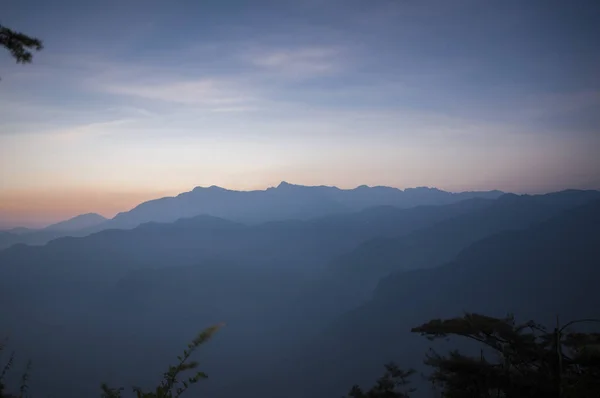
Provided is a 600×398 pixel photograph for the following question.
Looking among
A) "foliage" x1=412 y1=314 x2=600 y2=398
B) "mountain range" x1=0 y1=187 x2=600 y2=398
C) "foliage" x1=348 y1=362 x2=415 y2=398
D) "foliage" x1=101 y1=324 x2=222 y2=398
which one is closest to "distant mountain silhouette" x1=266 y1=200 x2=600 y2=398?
"mountain range" x1=0 y1=187 x2=600 y2=398

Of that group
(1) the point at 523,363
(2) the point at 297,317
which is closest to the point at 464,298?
(2) the point at 297,317

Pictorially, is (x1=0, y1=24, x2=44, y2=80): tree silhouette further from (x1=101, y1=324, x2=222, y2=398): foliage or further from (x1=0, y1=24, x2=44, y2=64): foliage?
(x1=101, y1=324, x2=222, y2=398): foliage

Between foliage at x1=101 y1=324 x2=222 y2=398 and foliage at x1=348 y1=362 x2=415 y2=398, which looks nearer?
foliage at x1=101 y1=324 x2=222 y2=398

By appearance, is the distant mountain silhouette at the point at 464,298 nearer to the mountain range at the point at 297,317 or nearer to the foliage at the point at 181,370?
the mountain range at the point at 297,317

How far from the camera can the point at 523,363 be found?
22.4 ft

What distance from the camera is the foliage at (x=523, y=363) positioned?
587cm

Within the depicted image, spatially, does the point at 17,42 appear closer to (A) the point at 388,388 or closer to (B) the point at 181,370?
(B) the point at 181,370

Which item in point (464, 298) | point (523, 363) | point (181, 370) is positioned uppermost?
point (181, 370)

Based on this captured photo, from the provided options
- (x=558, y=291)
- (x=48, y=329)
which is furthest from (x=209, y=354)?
(x=558, y=291)

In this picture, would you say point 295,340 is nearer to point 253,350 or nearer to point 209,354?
point 253,350

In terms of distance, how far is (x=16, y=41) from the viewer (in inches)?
197

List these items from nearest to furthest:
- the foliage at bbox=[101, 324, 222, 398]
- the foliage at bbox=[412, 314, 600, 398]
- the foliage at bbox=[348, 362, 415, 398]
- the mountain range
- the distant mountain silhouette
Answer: the foliage at bbox=[101, 324, 222, 398], the foliage at bbox=[412, 314, 600, 398], the foliage at bbox=[348, 362, 415, 398], the distant mountain silhouette, the mountain range

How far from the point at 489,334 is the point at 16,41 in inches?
427

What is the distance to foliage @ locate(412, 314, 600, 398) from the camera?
5871mm
